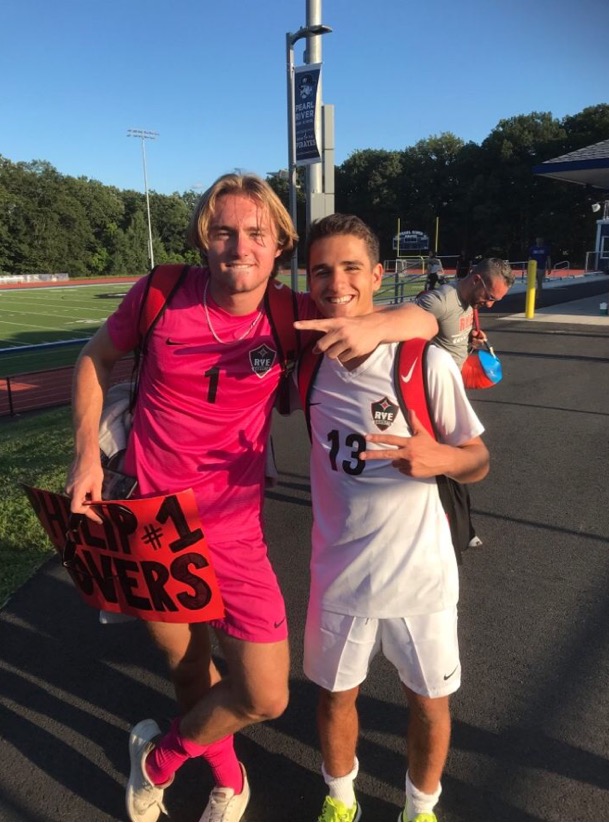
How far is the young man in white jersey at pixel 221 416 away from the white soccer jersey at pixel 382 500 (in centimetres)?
25

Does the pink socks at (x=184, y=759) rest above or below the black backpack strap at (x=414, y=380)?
below

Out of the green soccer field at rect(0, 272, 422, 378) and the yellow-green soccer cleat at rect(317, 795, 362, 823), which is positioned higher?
the yellow-green soccer cleat at rect(317, 795, 362, 823)

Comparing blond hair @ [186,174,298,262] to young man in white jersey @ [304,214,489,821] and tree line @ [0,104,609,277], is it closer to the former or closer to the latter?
young man in white jersey @ [304,214,489,821]

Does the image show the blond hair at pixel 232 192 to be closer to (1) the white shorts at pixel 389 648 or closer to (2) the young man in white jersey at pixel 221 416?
(2) the young man in white jersey at pixel 221 416

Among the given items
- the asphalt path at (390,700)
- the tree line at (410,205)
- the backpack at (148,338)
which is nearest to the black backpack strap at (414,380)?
the backpack at (148,338)

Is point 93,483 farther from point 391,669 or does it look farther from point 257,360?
point 391,669

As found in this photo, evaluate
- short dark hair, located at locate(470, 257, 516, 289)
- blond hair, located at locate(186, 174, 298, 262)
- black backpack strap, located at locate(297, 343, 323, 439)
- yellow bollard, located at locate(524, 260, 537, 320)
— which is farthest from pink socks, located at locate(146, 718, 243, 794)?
yellow bollard, located at locate(524, 260, 537, 320)

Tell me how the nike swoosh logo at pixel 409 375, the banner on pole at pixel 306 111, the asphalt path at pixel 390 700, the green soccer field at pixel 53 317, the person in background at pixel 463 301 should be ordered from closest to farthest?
1. the nike swoosh logo at pixel 409 375
2. the asphalt path at pixel 390 700
3. the person in background at pixel 463 301
4. the banner on pole at pixel 306 111
5. the green soccer field at pixel 53 317

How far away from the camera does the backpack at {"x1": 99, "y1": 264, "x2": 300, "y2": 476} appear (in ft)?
6.68

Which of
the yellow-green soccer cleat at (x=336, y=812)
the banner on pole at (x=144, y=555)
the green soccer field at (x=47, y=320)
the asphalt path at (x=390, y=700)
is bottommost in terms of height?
the green soccer field at (x=47, y=320)

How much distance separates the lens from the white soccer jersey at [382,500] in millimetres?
1804

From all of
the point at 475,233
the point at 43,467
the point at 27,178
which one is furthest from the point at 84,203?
the point at 43,467

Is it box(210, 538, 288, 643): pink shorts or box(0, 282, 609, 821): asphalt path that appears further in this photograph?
box(0, 282, 609, 821): asphalt path

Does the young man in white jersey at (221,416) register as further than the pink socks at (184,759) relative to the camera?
No
